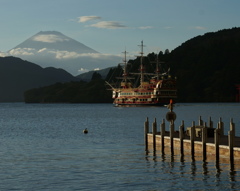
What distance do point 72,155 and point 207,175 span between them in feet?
50.2

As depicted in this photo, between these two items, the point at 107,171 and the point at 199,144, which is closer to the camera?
the point at 107,171

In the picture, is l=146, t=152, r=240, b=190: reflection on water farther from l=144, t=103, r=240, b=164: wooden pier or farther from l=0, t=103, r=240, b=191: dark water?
l=144, t=103, r=240, b=164: wooden pier

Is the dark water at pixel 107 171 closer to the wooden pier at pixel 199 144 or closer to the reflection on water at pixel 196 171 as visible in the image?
the reflection on water at pixel 196 171

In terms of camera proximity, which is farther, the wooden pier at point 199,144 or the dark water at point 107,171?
the wooden pier at point 199,144

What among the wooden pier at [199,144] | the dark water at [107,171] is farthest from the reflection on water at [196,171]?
the wooden pier at [199,144]

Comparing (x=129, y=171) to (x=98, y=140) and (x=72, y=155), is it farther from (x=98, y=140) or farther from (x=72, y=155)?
(x=98, y=140)

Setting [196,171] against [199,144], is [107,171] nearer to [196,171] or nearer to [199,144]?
[196,171]

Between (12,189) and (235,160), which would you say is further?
(235,160)

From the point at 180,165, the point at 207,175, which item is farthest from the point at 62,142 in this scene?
the point at 207,175

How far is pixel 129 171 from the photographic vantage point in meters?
36.5

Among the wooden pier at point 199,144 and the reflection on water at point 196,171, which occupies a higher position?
the wooden pier at point 199,144

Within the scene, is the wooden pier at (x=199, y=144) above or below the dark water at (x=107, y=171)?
above

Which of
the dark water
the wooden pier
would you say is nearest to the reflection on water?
the dark water

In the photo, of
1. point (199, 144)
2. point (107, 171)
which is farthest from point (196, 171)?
point (107, 171)
